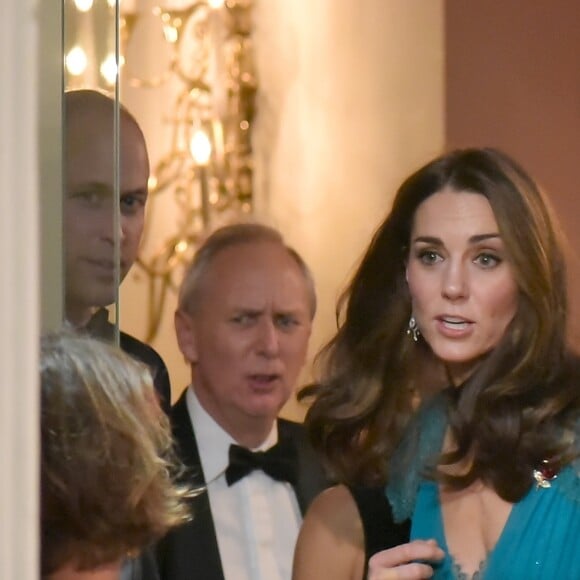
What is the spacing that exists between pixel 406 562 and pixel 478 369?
159mm

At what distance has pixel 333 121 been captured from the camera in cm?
186

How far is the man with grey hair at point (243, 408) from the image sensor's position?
1.40 meters

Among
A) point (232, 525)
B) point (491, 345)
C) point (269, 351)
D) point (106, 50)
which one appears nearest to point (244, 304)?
point (269, 351)

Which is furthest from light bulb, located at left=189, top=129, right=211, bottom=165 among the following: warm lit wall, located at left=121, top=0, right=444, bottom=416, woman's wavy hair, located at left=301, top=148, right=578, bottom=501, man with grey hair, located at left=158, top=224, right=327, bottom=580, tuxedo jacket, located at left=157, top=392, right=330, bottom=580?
woman's wavy hair, located at left=301, top=148, right=578, bottom=501

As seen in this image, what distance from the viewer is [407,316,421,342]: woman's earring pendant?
1.14m

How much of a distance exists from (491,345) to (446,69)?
600 mm

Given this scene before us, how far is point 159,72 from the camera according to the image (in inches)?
78.0

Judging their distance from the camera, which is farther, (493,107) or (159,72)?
(159,72)

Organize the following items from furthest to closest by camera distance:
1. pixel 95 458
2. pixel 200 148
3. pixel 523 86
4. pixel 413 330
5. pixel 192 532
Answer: pixel 200 148, pixel 523 86, pixel 192 532, pixel 413 330, pixel 95 458

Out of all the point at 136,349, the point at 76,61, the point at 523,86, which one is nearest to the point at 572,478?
the point at 136,349

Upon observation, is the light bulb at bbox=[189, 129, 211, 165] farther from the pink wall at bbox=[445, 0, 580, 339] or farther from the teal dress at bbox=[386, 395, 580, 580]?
the teal dress at bbox=[386, 395, 580, 580]

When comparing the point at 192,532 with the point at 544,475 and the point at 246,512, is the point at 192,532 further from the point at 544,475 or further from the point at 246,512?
the point at 544,475

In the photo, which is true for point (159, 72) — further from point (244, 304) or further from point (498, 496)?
point (498, 496)

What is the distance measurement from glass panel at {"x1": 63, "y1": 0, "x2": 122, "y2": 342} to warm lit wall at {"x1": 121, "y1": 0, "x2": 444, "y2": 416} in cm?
71
